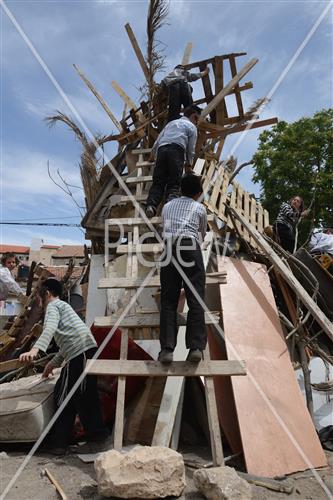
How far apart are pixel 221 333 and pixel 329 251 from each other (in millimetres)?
3049

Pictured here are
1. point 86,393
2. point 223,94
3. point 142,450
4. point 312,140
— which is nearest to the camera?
point 142,450

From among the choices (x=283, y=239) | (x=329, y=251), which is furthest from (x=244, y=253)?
(x=329, y=251)

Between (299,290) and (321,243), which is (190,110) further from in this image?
(321,243)

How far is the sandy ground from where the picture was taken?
2396 millimetres

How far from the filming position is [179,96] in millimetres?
5336

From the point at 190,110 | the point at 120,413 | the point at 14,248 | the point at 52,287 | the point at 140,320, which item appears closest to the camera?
the point at 120,413

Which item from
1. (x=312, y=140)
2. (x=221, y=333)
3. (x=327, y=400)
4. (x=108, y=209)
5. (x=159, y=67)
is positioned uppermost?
(x=312, y=140)

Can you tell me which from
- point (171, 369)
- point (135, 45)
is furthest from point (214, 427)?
point (135, 45)

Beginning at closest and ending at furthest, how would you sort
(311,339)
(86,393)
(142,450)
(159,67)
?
(142,450) → (86,393) → (311,339) → (159,67)

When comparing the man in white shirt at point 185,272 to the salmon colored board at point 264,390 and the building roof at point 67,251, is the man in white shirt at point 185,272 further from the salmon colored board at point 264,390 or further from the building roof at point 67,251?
the building roof at point 67,251

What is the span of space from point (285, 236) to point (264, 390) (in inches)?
133

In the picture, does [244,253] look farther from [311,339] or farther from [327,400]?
[327,400]

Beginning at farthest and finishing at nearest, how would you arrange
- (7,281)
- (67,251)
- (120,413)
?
(67,251)
(7,281)
(120,413)

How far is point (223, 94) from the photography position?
552 centimetres
